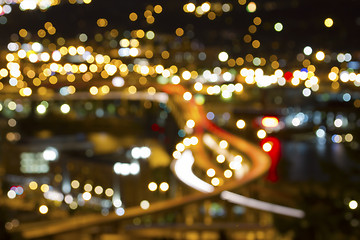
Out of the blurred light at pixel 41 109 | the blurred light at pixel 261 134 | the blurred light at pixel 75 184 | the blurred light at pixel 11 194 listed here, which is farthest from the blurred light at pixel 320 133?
the blurred light at pixel 41 109

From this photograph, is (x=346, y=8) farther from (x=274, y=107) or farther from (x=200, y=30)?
(x=274, y=107)

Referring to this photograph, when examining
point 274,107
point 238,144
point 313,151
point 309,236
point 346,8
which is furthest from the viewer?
point 274,107

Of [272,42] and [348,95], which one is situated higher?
[272,42]

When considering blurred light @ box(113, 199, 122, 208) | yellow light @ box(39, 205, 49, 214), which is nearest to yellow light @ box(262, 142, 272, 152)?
blurred light @ box(113, 199, 122, 208)

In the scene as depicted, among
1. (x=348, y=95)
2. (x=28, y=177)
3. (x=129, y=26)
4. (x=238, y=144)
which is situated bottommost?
(x=28, y=177)

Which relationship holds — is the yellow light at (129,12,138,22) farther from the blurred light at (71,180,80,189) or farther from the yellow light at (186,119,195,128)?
the blurred light at (71,180,80,189)

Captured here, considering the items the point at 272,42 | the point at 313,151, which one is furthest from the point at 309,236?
the point at 313,151

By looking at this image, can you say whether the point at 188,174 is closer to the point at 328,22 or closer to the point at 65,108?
the point at 328,22
